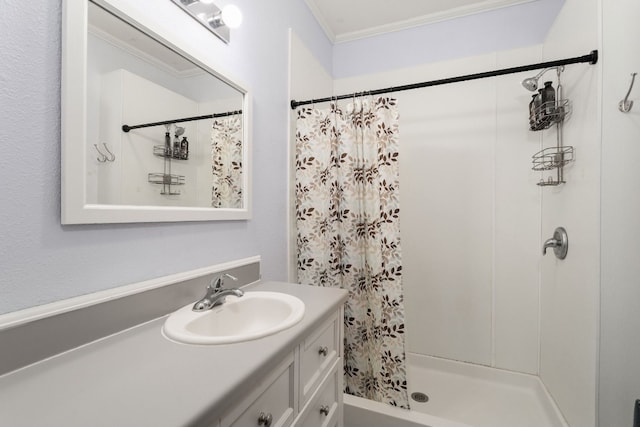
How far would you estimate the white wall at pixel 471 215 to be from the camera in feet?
6.17

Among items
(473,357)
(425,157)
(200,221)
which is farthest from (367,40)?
(473,357)

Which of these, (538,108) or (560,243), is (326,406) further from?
(538,108)

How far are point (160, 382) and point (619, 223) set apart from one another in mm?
1598

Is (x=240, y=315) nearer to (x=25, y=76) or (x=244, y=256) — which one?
(x=244, y=256)

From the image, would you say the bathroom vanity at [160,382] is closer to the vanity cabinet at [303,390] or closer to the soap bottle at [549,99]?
the vanity cabinet at [303,390]

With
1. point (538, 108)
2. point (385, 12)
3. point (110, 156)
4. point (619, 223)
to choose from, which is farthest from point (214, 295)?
point (385, 12)

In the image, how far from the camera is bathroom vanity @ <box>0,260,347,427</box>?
49 centimetres

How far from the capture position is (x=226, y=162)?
127 centimetres

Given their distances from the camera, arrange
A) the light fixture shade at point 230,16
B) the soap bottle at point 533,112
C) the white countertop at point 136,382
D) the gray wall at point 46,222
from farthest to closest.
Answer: the soap bottle at point 533,112 < the light fixture shade at point 230,16 < the gray wall at point 46,222 < the white countertop at point 136,382

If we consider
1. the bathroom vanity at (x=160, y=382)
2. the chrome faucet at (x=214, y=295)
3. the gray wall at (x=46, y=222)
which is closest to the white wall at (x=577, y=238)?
the bathroom vanity at (x=160, y=382)

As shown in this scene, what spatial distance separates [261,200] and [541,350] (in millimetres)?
2006

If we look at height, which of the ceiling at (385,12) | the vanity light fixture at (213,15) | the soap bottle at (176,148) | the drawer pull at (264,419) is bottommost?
the drawer pull at (264,419)

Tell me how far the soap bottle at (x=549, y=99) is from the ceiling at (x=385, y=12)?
809mm

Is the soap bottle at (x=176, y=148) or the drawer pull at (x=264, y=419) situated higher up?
the soap bottle at (x=176, y=148)
